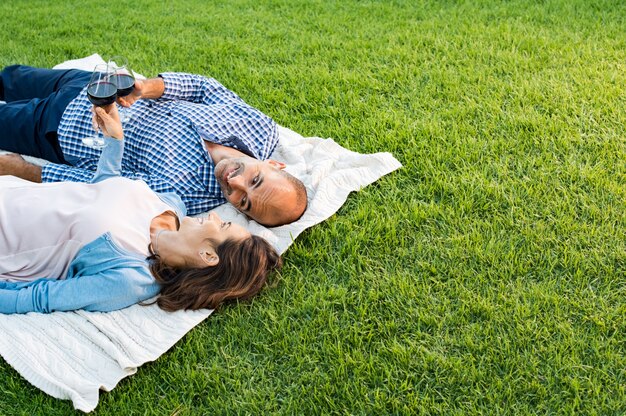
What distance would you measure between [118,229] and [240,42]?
3.73 meters

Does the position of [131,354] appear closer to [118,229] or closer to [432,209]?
[118,229]

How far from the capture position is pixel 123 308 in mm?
3936

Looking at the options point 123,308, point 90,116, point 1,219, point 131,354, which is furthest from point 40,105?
point 131,354

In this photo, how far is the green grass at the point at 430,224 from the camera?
11.5 ft

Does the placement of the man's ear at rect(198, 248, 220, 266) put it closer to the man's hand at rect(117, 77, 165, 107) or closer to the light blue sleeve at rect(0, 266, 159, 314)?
the light blue sleeve at rect(0, 266, 159, 314)

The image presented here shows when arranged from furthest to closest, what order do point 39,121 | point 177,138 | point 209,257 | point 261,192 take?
point 39,121
point 177,138
point 261,192
point 209,257

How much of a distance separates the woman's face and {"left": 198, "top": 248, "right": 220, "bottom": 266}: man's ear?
51 mm

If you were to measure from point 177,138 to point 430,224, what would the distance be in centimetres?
180

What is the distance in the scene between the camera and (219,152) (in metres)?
5.02

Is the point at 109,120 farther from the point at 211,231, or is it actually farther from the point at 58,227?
the point at 211,231

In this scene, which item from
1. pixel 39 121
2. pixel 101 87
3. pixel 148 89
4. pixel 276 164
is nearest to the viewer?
pixel 101 87

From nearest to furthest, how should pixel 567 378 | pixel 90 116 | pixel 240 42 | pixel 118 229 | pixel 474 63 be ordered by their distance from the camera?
pixel 567 378
pixel 118 229
pixel 90 116
pixel 474 63
pixel 240 42

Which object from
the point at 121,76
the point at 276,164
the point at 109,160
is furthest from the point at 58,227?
the point at 276,164

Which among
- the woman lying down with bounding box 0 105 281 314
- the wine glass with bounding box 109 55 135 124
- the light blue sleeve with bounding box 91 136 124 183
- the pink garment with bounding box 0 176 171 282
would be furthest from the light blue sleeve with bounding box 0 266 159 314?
the wine glass with bounding box 109 55 135 124
